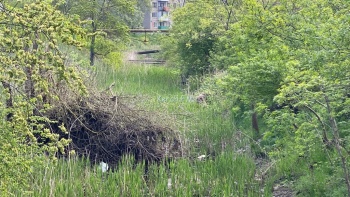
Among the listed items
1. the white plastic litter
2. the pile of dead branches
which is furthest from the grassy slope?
the pile of dead branches

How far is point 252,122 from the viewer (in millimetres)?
12328

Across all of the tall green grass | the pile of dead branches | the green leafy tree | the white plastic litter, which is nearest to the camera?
the green leafy tree

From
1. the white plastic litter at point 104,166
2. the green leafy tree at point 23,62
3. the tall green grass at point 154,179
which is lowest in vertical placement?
the white plastic litter at point 104,166

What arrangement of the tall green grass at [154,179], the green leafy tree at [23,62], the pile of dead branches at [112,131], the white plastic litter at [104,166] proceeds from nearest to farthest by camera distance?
the green leafy tree at [23,62], the tall green grass at [154,179], the white plastic litter at [104,166], the pile of dead branches at [112,131]

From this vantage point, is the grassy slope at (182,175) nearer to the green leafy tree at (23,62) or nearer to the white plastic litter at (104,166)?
the white plastic litter at (104,166)

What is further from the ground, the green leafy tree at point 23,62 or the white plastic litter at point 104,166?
the green leafy tree at point 23,62

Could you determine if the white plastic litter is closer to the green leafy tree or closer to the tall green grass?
the tall green grass

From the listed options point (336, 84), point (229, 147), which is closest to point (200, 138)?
point (229, 147)

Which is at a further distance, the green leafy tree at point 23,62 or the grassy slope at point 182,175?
the grassy slope at point 182,175

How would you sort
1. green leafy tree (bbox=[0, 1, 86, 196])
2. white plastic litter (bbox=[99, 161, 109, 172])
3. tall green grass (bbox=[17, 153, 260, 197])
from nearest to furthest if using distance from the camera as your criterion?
green leafy tree (bbox=[0, 1, 86, 196]) → tall green grass (bbox=[17, 153, 260, 197]) → white plastic litter (bbox=[99, 161, 109, 172])

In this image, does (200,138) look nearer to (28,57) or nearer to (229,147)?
(229,147)

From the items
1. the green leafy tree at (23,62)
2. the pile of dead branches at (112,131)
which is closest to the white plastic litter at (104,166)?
the pile of dead branches at (112,131)

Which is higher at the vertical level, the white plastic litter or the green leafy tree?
the green leafy tree

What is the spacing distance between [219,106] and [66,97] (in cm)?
456
